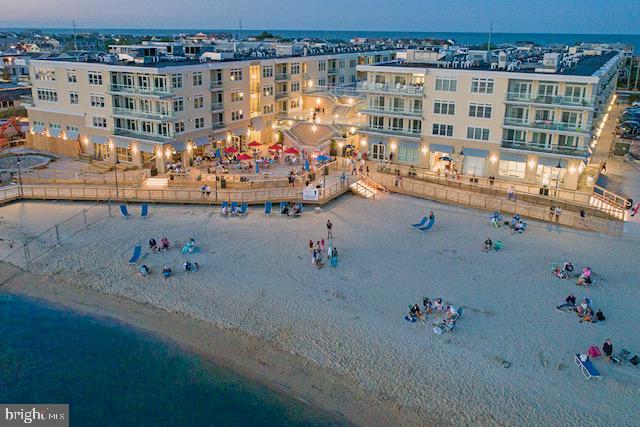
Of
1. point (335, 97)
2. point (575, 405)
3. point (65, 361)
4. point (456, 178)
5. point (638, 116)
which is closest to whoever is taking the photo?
point (575, 405)

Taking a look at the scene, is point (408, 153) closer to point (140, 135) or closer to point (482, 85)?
point (482, 85)

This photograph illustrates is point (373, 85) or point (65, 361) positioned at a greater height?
point (373, 85)

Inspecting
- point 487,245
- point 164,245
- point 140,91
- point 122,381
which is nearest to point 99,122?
point 140,91

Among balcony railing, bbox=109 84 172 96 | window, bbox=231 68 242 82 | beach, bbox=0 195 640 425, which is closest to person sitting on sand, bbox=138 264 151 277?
beach, bbox=0 195 640 425

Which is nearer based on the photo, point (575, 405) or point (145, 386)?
point (575, 405)

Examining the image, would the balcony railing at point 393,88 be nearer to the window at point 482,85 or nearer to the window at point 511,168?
the window at point 482,85

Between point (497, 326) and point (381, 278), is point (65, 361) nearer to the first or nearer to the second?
point (381, 278)

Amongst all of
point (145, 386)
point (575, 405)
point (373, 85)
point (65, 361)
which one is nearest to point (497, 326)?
point (575, 405)
